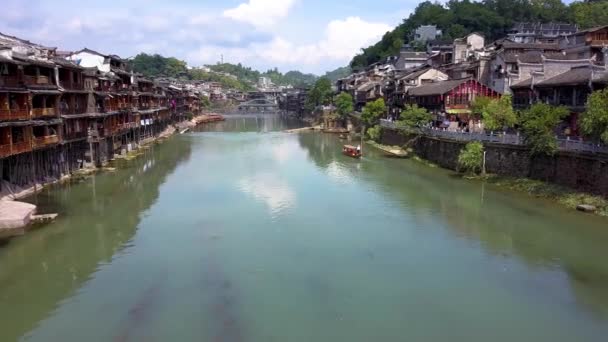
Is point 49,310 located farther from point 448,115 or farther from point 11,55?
point 448,115

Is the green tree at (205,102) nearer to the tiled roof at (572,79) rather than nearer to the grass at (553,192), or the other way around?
the tiled roof at (572,79)

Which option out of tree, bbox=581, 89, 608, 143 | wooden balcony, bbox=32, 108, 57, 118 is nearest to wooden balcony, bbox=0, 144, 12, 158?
wooden balcony, bbox=32, 108, 57, 118

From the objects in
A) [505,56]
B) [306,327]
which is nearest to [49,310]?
[306,327]

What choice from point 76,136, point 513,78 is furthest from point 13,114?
point 513,78

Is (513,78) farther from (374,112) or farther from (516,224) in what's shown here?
(516,224)

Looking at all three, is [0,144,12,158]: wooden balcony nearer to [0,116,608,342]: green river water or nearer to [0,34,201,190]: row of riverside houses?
[0,34,201,190]: row of riverside houses

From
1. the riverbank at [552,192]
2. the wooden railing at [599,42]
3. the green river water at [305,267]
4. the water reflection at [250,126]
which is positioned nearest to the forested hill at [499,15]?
the water reflection at [250,126]
